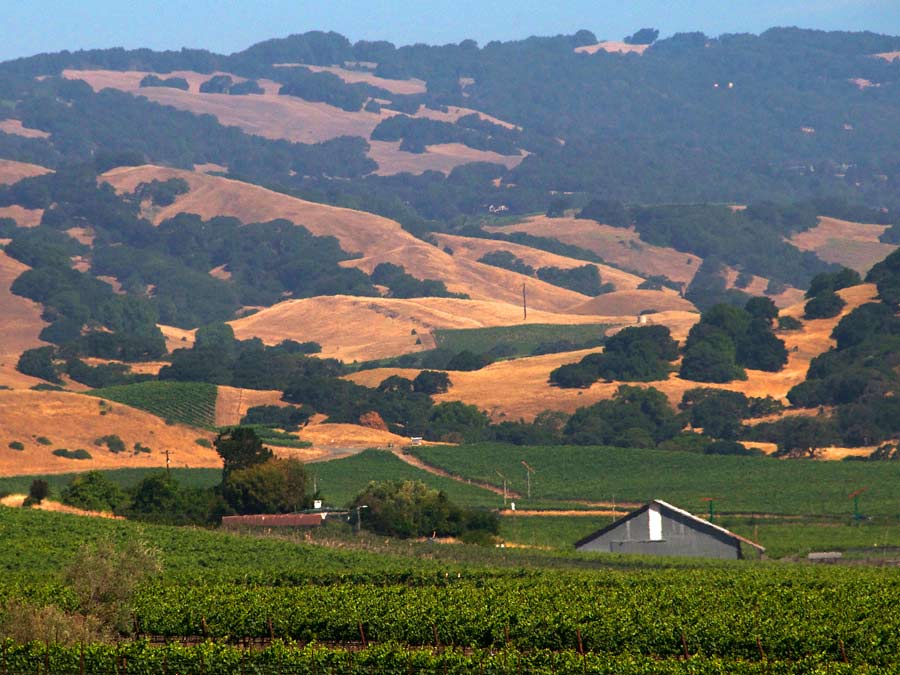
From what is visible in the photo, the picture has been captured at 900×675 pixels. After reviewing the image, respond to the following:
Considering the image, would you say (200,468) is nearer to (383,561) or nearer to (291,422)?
(291,422)

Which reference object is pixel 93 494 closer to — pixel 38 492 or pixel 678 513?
pixel 38 492

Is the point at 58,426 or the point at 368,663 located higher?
the point at 58,426

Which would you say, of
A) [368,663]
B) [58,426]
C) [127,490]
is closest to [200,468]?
[58,426]

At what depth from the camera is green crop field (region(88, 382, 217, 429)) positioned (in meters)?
186

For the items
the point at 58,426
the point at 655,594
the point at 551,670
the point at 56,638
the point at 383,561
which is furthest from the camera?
the point at 58,426

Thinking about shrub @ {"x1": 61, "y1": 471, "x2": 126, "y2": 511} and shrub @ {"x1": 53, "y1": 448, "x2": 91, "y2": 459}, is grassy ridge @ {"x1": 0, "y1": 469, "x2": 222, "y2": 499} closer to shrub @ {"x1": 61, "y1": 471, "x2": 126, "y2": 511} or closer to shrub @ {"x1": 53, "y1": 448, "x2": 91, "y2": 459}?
shrub @ {"x1": 53, "y1": 448, "x2": 91, "y2": 459}

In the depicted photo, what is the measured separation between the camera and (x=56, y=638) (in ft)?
182

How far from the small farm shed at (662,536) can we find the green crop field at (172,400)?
3275 inches

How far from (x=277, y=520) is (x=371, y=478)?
41.6 meters

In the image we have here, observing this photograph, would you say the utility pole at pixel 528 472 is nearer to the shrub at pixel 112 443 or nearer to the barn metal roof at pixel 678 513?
the shrub at pixel 112 443

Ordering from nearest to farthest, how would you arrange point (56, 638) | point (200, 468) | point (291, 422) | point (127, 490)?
point (56, 638) → point (127, 490) → point (200, 468) → point (291, 422)

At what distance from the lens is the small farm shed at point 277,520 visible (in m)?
103

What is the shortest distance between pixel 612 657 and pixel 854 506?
250 ft

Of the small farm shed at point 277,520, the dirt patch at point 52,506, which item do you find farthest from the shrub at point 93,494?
the small farm shed at point 277,520
